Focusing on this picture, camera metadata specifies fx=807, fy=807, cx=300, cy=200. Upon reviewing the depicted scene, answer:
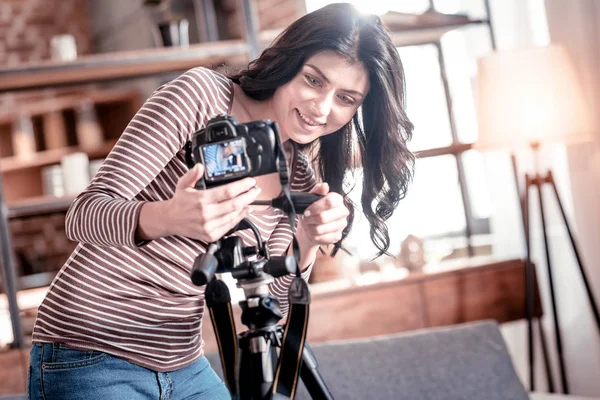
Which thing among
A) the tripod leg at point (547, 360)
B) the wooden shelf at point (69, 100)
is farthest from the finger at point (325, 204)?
the wooden shelf at point (69, 100)

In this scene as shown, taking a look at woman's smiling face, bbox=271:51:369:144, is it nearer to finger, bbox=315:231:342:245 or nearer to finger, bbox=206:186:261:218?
finger, bbox=315:231:342:245

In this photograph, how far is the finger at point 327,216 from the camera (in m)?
1.05

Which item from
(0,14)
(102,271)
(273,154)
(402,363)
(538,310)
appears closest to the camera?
(273,154)

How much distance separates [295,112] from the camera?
4.12 feet

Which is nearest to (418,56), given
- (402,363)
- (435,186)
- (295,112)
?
(435,186)

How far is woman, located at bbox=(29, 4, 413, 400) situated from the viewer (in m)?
1.02

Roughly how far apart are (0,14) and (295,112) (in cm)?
401

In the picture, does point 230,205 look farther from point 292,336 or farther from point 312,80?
point 312,80

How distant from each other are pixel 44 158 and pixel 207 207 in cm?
355

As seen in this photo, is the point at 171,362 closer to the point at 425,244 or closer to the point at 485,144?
the point at 485,144

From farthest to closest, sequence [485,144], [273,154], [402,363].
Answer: [485,144], [402,363], [273,154]

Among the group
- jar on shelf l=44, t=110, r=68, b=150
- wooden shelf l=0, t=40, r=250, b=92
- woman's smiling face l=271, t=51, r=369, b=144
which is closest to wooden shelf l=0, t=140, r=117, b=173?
jar on shelf l=44, t=110, r=68, b=150

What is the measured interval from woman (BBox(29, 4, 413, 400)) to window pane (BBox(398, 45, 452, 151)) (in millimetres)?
2024

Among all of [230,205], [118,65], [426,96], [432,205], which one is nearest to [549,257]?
[432,205]
